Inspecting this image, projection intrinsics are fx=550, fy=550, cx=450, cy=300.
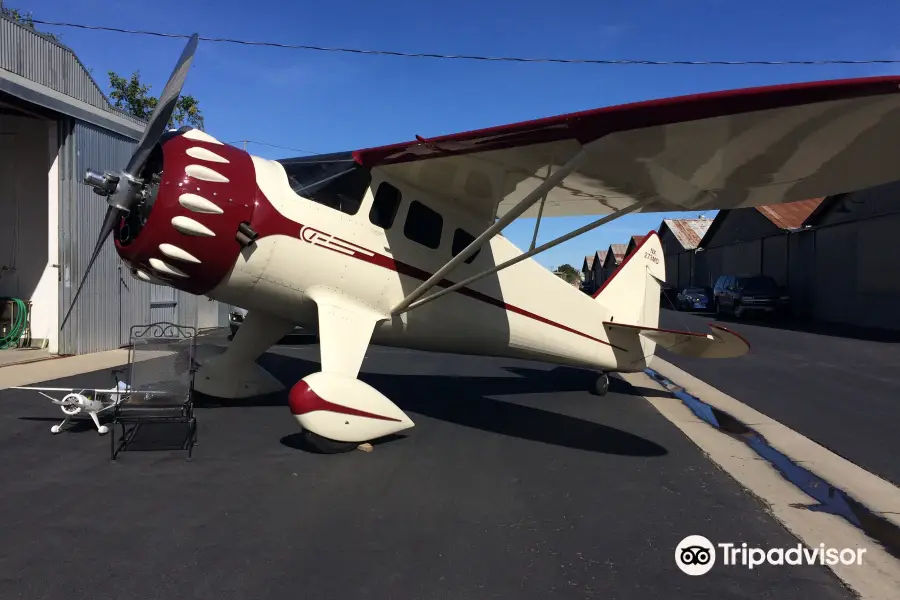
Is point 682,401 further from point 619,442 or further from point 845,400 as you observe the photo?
point 619,442

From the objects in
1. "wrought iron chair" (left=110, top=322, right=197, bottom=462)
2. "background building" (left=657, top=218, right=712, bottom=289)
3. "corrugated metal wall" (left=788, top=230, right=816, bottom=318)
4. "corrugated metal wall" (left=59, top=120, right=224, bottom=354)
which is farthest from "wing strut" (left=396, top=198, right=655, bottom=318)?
"background building" (left=657, top=218, right=712, bottom=289)

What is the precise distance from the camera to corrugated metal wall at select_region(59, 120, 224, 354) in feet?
37.7

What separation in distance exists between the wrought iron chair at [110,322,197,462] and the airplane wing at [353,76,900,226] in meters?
2.89

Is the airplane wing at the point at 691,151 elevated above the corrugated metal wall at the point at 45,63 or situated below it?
below

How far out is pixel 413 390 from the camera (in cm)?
825

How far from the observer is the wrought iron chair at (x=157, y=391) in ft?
16.4

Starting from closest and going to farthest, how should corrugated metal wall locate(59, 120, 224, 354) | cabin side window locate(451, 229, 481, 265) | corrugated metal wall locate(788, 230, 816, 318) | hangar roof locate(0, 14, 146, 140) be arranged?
cabin side window locate(451, 229, 481, 265) → hangar roof locate(0, 14, 146, 140) → corrugated metal wall locate(59, 120, 224, 354) → corrugated metal wall locate(788, 230, 816, 318)

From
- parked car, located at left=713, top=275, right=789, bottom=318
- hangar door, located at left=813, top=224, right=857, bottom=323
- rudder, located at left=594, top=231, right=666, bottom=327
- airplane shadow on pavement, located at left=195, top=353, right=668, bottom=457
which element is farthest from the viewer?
parked car, located at left=713, top=275, right=789, bottom=318

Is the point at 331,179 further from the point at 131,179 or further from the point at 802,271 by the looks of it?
the point at 802,271

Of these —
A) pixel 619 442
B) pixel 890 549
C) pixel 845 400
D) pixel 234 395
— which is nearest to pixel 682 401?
pixel 845 400

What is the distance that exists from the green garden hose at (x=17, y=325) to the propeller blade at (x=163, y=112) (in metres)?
10.3

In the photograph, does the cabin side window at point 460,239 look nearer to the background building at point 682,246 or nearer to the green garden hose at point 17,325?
the green garden hose at point 17,325

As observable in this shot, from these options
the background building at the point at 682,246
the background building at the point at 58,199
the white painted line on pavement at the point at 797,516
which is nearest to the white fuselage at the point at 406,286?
the white painted line on pavement at the point at 797,516

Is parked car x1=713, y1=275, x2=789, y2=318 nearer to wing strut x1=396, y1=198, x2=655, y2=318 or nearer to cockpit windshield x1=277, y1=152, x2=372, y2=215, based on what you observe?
wing strut x1=396, y1=198, x2=655, y2=318
